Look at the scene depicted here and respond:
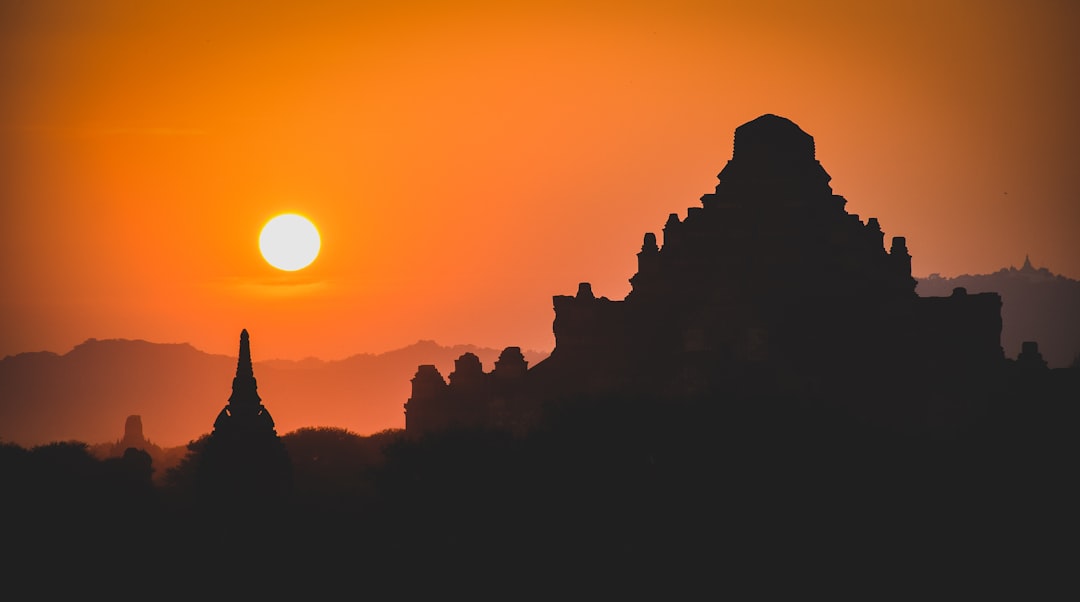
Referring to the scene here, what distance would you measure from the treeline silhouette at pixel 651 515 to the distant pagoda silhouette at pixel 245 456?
2.30ft

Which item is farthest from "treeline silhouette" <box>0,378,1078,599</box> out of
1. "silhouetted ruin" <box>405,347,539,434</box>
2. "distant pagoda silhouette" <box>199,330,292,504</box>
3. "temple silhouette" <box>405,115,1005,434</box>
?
"silhouetted ruin" <box>405,347,539,434</box>

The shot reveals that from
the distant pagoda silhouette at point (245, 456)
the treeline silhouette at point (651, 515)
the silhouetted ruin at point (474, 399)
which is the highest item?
the silhouetted ruin at point (474, 399)

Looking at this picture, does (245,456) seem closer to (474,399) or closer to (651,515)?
(474,399)

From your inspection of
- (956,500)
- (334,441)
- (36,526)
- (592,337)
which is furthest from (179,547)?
(334,441)

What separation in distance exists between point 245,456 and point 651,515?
23483 millimetres

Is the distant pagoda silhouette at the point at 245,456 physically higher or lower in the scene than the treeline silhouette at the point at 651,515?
higher

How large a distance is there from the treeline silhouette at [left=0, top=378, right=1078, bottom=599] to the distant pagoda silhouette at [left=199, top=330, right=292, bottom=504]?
0.70m

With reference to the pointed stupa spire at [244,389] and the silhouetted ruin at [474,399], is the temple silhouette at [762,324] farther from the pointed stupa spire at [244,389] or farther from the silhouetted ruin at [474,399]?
the pointed stupa spire at [244,389]

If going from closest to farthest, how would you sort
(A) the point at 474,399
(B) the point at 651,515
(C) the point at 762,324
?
(B) the point at 651,515, (C) the point at 762,324, (A) the point at 474,399

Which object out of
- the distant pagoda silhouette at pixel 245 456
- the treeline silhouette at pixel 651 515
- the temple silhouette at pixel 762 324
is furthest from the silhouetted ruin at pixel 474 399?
the distant pagoda silhouette at pixel 245 456

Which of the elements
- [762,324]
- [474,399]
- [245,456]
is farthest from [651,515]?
[474,399]

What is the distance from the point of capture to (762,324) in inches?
3716

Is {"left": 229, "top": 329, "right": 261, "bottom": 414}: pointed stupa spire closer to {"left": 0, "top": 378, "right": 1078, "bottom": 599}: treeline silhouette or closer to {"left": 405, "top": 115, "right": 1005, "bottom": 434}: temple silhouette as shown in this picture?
{"left": 0, "top": 378, "right": 1078, "bottom": 599}: treeline silhouette

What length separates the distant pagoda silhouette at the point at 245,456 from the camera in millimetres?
90250
